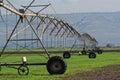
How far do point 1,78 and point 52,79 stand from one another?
3.40 m

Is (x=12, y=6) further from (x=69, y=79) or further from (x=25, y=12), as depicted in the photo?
(x=69, y=79)

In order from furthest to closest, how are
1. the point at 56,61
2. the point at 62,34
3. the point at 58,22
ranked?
Answer: the point at 62,34 < the point at 58,22 < the point at 56,61

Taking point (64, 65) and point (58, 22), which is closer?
point (64, 65)

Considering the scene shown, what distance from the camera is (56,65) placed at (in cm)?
3144

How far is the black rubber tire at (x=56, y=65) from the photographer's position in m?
31.5

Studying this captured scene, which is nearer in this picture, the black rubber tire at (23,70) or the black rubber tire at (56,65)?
the black rubber tire at (56,65)

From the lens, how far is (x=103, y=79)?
27078 mm

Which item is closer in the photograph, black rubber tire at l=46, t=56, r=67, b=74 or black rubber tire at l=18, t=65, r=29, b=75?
black rubber tire at l=46, t=56, r=67, b=74

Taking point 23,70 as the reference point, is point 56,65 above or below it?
above

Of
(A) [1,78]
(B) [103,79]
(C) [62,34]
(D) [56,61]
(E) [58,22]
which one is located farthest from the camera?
(C) [62,34]

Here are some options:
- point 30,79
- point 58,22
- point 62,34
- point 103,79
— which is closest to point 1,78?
point 30,79

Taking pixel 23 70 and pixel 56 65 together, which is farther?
pixel 23 70

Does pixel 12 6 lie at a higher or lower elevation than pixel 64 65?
higher

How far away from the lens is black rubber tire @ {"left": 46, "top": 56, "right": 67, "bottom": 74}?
31.5 metres
